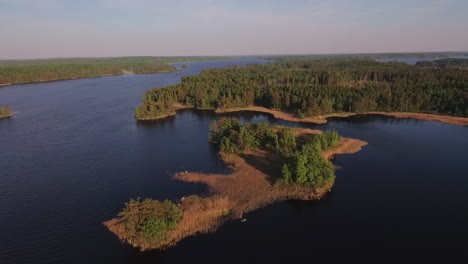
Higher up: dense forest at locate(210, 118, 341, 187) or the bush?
dense forest at locate(210, 118, 341, 187)

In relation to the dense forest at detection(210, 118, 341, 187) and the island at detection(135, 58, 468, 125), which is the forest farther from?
the island at detection(135, 58, 468, 125)

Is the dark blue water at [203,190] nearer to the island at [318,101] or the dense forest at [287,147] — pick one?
the dense forest at [287,147]

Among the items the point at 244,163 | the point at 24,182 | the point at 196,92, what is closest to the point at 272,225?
the point at 244,163

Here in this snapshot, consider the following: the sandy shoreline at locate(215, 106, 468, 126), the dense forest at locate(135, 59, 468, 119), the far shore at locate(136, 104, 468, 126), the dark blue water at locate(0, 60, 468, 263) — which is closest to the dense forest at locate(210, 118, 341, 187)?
the dark blue water at locate(0, 60, 468, 263)

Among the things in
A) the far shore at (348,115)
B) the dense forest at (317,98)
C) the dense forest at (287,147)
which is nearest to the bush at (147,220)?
the dense forest at (287,147)

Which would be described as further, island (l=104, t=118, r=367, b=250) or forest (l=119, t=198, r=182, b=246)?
island (l=104, t=118, r=367, b=250)
